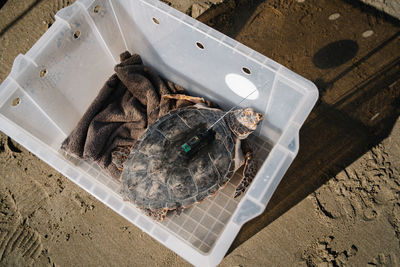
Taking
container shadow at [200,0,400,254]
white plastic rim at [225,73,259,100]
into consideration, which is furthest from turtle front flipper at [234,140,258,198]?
white plastic rim at [225,73,259,100]

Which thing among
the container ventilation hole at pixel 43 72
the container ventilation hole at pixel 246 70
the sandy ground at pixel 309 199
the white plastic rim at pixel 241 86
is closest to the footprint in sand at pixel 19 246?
the sandy ground at pixel 309 199

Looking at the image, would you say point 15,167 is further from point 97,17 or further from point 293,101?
point 293,101

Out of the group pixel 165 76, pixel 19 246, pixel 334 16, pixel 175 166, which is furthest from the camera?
pixel 334 16

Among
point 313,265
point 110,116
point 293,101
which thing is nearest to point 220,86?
point 293,101

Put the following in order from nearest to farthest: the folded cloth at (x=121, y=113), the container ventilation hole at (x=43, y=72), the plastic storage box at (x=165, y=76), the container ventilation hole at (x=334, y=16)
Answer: the plastic storage box at (x=165, y=76) → the container ventilation hole at (x=43, y=72) → the folded cloth at (x=121, y=113) → the container ventilation hole at (x=334, y=16)

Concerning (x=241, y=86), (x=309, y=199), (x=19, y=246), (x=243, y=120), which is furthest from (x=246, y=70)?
(x=19, y=246)

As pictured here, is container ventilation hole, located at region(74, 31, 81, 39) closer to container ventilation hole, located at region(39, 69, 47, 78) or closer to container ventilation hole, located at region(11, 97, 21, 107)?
container ventilation hole, located at region(39, 69, 47, 78)

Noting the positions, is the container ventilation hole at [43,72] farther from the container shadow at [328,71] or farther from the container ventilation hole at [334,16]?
the container ventilation hole at [334,16]

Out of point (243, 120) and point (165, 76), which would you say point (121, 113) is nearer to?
point (165, 76)
